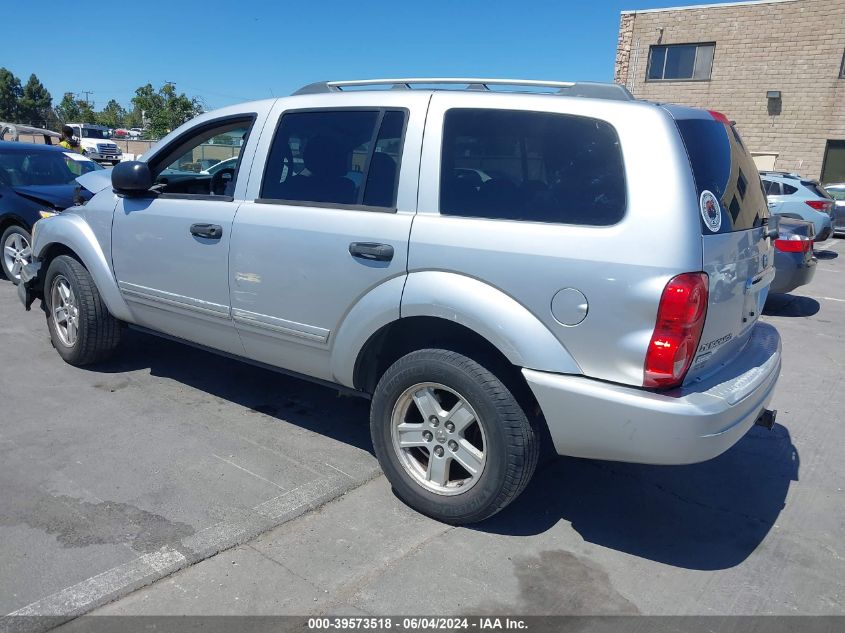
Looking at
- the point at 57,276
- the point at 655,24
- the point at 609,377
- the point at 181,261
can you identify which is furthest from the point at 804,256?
the point at 655,24

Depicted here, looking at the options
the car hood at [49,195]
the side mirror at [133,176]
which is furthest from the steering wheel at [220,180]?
the car hood at [49,195]

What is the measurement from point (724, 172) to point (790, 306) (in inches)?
275

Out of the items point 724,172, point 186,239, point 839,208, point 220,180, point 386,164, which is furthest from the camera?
point 839,208

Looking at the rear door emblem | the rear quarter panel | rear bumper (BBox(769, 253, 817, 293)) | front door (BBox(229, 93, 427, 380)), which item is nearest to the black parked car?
front door (BBox(229, 93, 427, 380))

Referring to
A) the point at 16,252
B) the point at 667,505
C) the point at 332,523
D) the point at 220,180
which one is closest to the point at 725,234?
the point at 667,505

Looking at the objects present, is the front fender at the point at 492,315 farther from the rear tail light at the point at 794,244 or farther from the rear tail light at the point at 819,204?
the rear tail light at the point at 819,204

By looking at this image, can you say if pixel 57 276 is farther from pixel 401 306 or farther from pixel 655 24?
pixel 655 24

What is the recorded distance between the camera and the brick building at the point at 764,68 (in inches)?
923

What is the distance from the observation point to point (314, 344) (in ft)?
12.4

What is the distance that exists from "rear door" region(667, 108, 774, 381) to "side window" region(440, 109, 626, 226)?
14.1 inches

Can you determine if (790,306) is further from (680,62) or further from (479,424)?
(680,62)

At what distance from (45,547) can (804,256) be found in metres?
8.25

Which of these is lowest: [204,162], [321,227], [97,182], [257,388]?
[257,388]

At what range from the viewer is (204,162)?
485 centimetres
